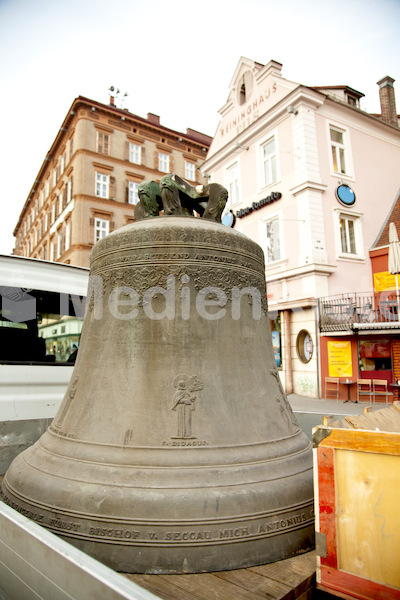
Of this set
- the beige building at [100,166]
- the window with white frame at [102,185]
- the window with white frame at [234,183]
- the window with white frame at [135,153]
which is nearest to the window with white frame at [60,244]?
the beige building at [100,166]

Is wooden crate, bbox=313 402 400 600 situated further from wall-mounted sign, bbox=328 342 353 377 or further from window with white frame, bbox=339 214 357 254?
window with white frame, bbox=339 214 357 254

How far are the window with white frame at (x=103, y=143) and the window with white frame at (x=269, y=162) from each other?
12728mm

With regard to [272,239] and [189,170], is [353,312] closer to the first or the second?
[272,239]

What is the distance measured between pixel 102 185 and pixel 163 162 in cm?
570

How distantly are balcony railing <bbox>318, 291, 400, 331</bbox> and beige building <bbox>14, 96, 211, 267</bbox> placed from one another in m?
14.6

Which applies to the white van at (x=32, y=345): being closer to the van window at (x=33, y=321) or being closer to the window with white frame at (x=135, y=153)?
the van window at (x=33, y=321)

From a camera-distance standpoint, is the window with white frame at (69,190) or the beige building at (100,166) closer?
the beige building at (100,166)

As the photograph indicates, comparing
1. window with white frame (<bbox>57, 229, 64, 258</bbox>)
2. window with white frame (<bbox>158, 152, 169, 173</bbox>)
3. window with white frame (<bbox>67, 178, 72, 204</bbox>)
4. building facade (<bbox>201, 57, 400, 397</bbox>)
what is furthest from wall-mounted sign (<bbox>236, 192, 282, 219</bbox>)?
window with white frame (<bbox>57, 229, 64, 258</bbox>)

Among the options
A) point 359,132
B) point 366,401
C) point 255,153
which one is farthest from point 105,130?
point 366,401

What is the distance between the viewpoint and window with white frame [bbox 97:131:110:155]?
25984 mm

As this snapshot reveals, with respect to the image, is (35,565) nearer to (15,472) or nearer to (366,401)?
(15,472)

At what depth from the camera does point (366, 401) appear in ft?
44.5

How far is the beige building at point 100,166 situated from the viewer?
2497cm

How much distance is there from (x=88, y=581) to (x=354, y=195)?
16768 mm
